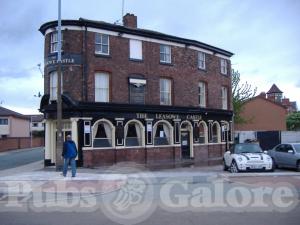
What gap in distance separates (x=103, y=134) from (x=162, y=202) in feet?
53.2

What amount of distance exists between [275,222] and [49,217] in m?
4.84

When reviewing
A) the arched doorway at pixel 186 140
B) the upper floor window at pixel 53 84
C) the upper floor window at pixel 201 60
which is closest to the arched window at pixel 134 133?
the arched doorway at pixel 186 140

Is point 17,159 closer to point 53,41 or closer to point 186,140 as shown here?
point 53,41

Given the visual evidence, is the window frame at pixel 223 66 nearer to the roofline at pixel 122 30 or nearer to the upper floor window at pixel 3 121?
the roofline at pixel 122 30

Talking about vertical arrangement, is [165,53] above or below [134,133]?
above

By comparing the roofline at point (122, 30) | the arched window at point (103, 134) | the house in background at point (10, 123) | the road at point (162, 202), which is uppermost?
the roofline at point (122, 30)

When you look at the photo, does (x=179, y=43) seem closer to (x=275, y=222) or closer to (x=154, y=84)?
(x=154, y=84)

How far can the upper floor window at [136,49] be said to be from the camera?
98.5 feet

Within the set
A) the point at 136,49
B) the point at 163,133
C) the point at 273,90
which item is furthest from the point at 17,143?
the point at 273,90

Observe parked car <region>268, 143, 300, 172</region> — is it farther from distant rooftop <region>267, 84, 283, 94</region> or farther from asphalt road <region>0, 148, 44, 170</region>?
distant rooftop <region>267, 84, 283, 94</region>

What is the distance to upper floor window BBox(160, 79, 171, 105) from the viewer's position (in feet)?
104

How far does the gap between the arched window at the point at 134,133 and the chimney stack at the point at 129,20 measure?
7.01 metres

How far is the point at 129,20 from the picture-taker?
3206 centimetres

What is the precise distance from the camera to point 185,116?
33031 mm
